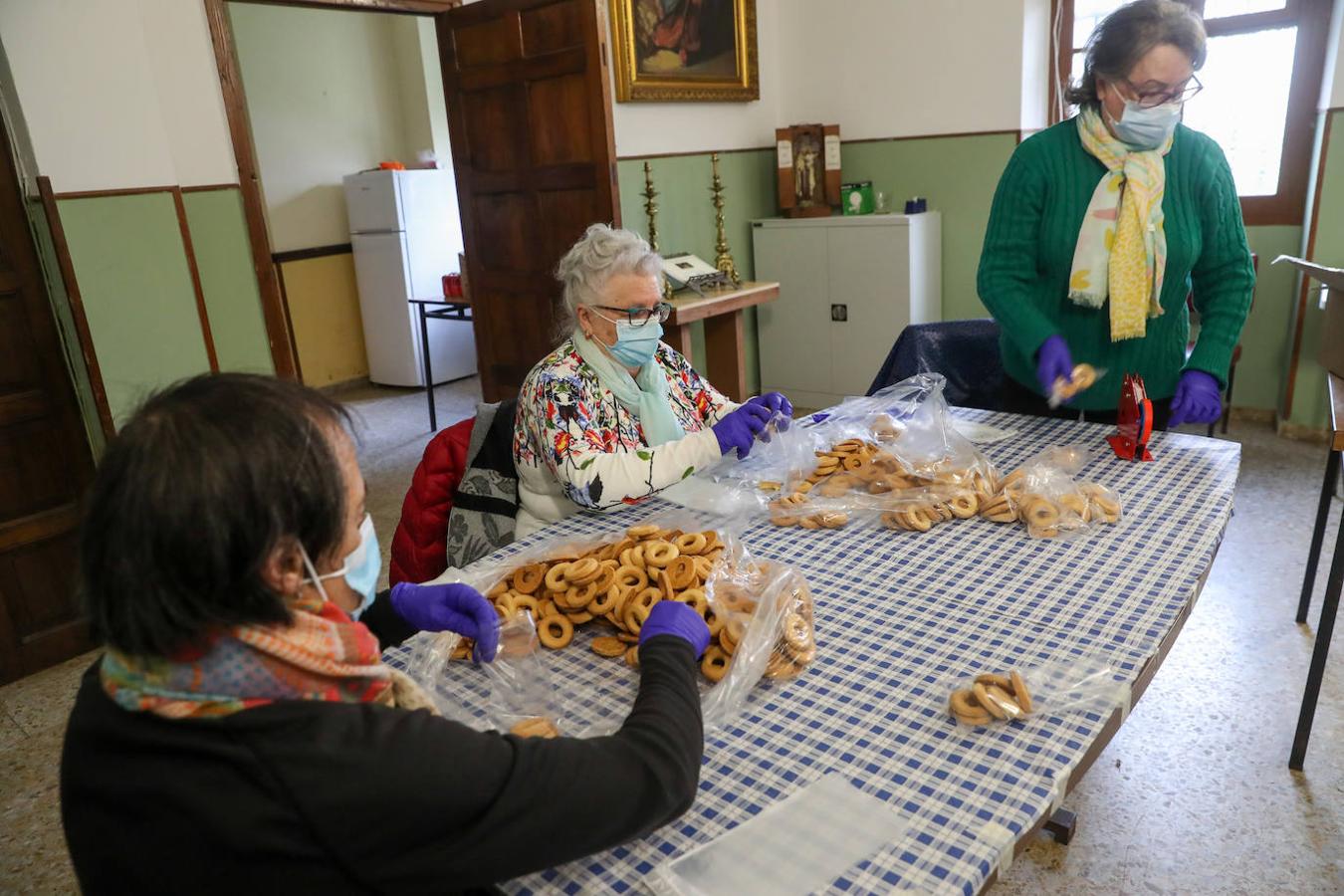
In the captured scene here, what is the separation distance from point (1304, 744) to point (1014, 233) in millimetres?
1357

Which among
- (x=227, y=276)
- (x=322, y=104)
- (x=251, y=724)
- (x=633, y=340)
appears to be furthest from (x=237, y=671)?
(x=322, y=104)

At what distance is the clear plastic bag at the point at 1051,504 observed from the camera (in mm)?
1540

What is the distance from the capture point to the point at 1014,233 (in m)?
2.04

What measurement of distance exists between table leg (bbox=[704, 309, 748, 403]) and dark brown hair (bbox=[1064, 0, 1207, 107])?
269 centimetres

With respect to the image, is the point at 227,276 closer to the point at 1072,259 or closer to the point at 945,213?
the point at 1072,259

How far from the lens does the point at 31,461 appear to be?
2.82m

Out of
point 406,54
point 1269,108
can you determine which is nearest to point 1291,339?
point 1269,108

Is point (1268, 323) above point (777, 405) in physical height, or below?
below

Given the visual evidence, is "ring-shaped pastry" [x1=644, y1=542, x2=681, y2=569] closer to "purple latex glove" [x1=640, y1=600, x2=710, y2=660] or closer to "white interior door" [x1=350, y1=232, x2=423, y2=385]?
"purple latex glove" [x1=640, y1=600, x2=710, y2=660]

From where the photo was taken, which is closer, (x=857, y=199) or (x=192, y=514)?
(x=192, y=514)

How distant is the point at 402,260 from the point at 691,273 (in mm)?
2526

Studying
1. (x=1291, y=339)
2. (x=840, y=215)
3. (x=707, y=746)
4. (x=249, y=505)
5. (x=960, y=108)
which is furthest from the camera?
(x=840, y=215)

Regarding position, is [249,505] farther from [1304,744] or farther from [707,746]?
[1304,744]

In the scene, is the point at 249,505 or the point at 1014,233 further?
the point at 1014,233
